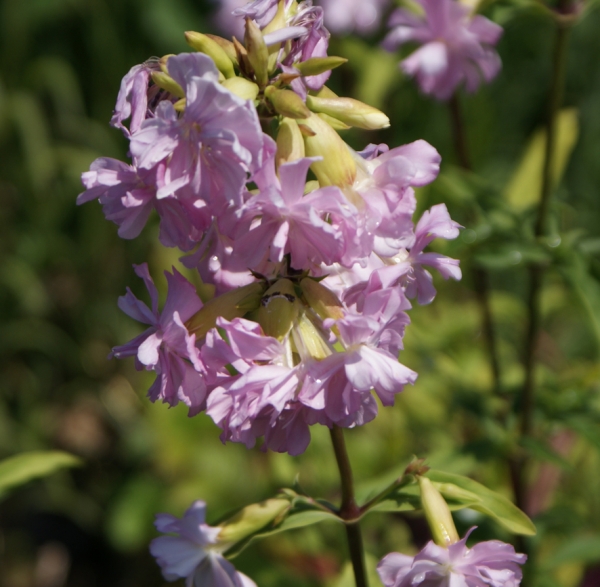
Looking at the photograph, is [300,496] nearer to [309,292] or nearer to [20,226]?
[309,292]

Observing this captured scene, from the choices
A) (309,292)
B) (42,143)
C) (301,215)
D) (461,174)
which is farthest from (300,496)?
(42,143)

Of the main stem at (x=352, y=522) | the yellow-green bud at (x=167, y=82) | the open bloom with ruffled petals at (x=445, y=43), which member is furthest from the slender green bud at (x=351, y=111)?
the open bloom with ruffled petals at (x=445, y=43)

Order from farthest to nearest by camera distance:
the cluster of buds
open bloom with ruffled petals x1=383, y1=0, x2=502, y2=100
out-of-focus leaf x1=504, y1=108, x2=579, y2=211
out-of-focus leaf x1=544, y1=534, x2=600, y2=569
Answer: out-of-focus leaf x1=504, y1=108, x2=579, y2=211 < open bloom with ruffled petals x1=383, y1=0, x2=502, y2=100 < out-of-focus leaf x1=544, y1=534, x2=600, y2=569 < the cluster of buds

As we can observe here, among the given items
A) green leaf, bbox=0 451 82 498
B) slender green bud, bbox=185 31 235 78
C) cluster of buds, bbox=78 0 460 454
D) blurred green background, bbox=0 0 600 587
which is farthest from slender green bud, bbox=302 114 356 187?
green leaf, bbox=0 451 82 498

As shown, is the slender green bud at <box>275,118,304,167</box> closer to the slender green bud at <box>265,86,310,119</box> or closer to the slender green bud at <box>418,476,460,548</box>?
the slender green bud at <box>265,86,310,119</box>

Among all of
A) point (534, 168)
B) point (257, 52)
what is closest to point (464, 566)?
point (257, 52)

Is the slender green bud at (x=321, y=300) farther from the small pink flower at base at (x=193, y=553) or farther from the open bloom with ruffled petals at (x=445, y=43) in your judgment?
the open bloom with ruffled petals at (x=445, y=43)

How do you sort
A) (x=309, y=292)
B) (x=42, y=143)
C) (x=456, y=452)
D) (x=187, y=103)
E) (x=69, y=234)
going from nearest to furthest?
(x=187, y=103) → (x=309, y=292) → (x=456, y=452) → (x=42, y=143) → (x=69, y=234)
